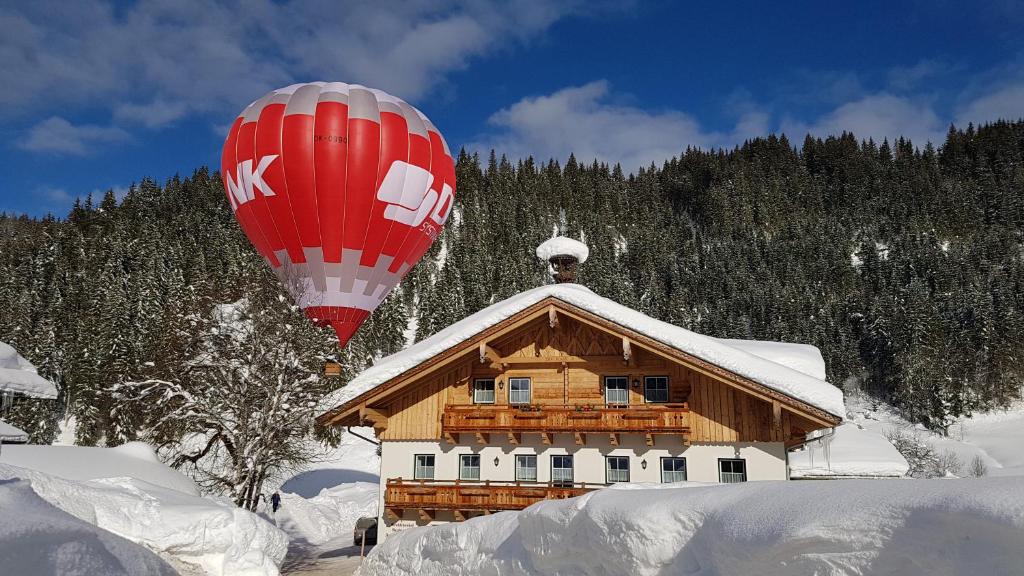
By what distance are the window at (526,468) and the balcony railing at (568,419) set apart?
1045mm

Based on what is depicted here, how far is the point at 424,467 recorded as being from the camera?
2220cm

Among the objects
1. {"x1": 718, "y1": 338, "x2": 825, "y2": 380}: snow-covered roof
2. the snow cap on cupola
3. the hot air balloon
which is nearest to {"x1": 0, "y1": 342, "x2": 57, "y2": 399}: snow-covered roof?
the hot air balloon

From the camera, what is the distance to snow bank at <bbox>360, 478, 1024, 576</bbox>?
3.93 m

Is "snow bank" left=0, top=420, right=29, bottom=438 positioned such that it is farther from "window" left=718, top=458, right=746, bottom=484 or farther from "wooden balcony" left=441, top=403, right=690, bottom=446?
"window" left=718, top=458, right=746, bottom=484

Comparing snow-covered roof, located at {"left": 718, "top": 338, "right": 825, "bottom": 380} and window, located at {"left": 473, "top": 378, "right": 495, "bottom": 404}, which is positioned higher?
snow-covered roof, located at {"left": 718, "top": 338, "right": 825, "bottom": 380}

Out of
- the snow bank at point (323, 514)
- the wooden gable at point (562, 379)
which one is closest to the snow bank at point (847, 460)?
the wooden gable at point (562, 379)

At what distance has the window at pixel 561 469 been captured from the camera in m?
21.3

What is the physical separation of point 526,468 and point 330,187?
10.9 meters

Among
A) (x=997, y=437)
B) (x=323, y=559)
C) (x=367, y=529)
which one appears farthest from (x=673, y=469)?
(x=997, y=437)

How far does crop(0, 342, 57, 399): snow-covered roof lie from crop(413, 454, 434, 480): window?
14111mm

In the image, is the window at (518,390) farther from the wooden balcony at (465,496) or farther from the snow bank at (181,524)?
the snow bank at (181,524)

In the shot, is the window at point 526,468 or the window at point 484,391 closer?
the window at point 526,468

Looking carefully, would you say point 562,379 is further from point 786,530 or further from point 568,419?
point 786,530

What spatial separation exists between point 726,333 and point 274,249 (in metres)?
79.5
